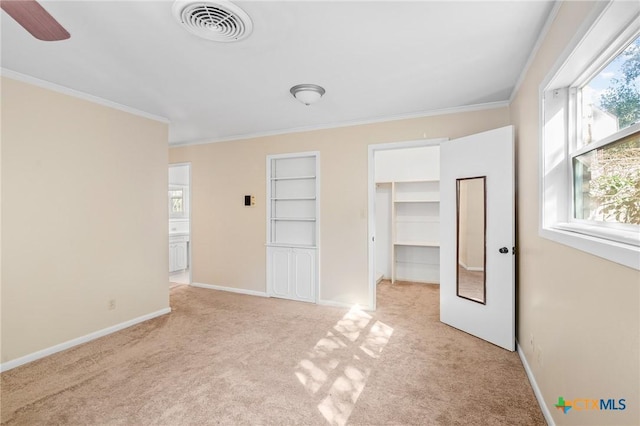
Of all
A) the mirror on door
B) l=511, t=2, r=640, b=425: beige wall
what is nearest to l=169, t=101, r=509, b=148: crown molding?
l=511, t=2, r=640, b=425: beige wall

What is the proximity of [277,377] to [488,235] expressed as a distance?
2.34m

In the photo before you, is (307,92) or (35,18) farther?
(307,92)

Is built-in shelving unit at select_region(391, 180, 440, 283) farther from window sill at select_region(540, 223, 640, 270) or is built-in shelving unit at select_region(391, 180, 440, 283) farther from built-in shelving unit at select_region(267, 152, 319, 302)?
window sill at select_region(540, 223, 640, 270)

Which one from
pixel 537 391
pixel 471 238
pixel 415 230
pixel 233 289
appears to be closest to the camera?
pixel 537 391

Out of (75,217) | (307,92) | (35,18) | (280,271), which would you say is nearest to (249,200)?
(280,271)

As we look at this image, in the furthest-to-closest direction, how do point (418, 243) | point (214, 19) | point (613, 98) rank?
point (418, 243) < point (214, 19) < point (613, 98)

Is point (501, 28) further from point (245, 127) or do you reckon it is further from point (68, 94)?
point (68, 94)

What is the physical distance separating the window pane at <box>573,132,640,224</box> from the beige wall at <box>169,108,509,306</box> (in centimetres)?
188

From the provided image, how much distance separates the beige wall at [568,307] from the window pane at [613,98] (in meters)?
0.26

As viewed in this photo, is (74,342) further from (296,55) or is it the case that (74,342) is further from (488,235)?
(488,235)

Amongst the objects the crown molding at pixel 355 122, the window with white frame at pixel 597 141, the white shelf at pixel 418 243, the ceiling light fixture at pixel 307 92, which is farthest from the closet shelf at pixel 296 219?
the window with white frame at pixel 597 141

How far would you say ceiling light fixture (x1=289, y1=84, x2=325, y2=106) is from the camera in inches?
113

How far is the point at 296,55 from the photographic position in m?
2.29

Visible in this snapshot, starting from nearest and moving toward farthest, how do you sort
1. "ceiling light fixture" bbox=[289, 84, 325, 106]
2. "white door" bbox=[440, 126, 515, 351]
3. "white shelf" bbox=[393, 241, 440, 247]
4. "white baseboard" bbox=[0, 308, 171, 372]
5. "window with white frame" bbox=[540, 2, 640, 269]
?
"window with white frame" bbox=[540, 2, 640, 269] < "white baseboard" bbox=[0, 308, 171, 372] < "white door" bbox=[440, 126, 515, 351] < "ceiling light fixture" bbox=[289, 84, 325, 106] < "white shelf" bbox=[393, 241, 440, 247]
